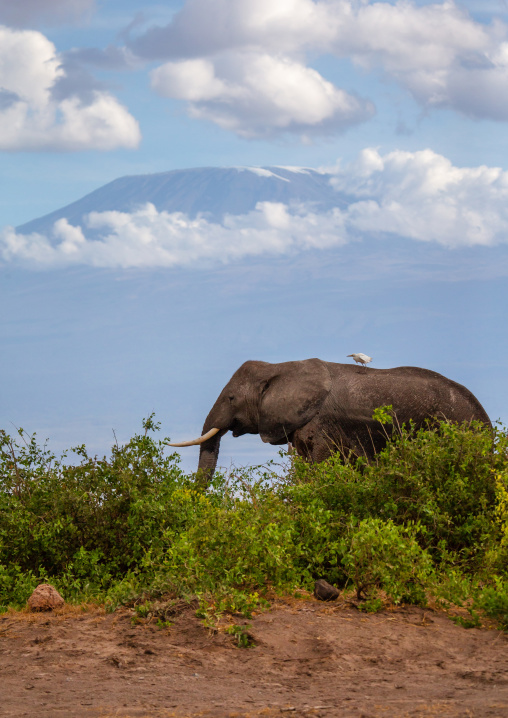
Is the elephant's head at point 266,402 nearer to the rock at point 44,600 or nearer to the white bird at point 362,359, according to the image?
the white bird at point 362,359

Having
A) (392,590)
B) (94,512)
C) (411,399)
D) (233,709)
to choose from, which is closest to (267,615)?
(392,590)

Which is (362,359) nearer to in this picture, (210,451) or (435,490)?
(210,451)

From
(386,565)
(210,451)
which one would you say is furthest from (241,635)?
(210,451)

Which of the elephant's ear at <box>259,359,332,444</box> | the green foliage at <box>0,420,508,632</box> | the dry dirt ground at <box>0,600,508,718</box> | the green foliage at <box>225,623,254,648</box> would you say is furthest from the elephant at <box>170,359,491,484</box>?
the green foliage at <box>225,623,254,648</box>

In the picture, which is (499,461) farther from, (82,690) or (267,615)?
(82,690)

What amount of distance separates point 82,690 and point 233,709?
1.34 m

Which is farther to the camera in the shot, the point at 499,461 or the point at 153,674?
the point at 499,461

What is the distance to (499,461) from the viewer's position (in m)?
9.79

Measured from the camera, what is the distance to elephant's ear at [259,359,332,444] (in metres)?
15.8

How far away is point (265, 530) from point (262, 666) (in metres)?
1.62

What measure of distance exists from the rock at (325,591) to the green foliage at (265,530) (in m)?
0.23

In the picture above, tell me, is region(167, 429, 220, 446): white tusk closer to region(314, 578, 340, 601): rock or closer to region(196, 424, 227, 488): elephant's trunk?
region(196, 424, 227, 488): elephant's trunk

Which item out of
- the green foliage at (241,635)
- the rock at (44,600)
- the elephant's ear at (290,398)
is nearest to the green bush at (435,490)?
the green foliage at (241,635)

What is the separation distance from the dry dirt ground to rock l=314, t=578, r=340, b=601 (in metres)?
0.10
